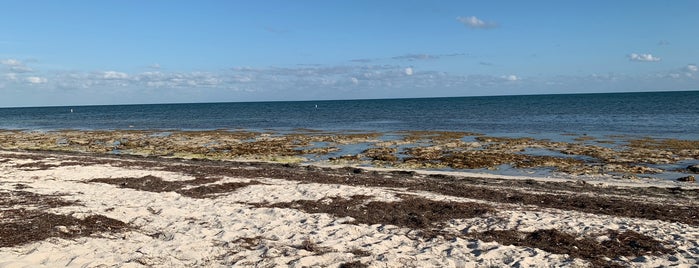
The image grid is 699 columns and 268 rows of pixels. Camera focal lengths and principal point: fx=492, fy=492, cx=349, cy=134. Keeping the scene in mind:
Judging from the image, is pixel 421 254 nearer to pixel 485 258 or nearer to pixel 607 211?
pixel 485 258

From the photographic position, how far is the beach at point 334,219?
873cm

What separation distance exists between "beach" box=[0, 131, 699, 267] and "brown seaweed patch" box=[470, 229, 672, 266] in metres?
0.04

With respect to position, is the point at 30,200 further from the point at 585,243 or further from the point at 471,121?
the point at 471,121

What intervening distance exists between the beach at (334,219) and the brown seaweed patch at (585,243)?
4 cm

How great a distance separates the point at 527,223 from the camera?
1091cm

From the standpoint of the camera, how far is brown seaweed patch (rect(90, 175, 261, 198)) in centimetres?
1476

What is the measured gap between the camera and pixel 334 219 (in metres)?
11.4

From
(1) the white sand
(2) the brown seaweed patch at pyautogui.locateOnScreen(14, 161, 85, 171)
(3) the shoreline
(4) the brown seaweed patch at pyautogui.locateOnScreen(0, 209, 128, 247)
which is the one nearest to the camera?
(1) the white sand

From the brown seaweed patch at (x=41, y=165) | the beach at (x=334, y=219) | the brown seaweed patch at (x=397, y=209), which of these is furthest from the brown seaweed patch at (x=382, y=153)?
the brown seaweed patch at (x=41, y=165)

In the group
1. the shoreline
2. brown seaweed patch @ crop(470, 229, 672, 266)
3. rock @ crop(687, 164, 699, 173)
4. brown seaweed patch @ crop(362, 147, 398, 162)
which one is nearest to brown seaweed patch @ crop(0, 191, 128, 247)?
brown seaweed patch @ crop(470, 229, 672, 266)

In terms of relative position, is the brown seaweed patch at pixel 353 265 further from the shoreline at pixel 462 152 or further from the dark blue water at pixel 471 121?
the dark blue water at pixel 471 121

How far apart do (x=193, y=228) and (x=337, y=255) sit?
358 cm

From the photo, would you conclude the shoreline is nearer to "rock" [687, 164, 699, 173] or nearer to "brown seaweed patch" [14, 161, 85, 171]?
"rock" [687, 164, 699, 173]

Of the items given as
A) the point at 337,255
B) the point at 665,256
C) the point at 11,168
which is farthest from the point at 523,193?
the point at 11,168
